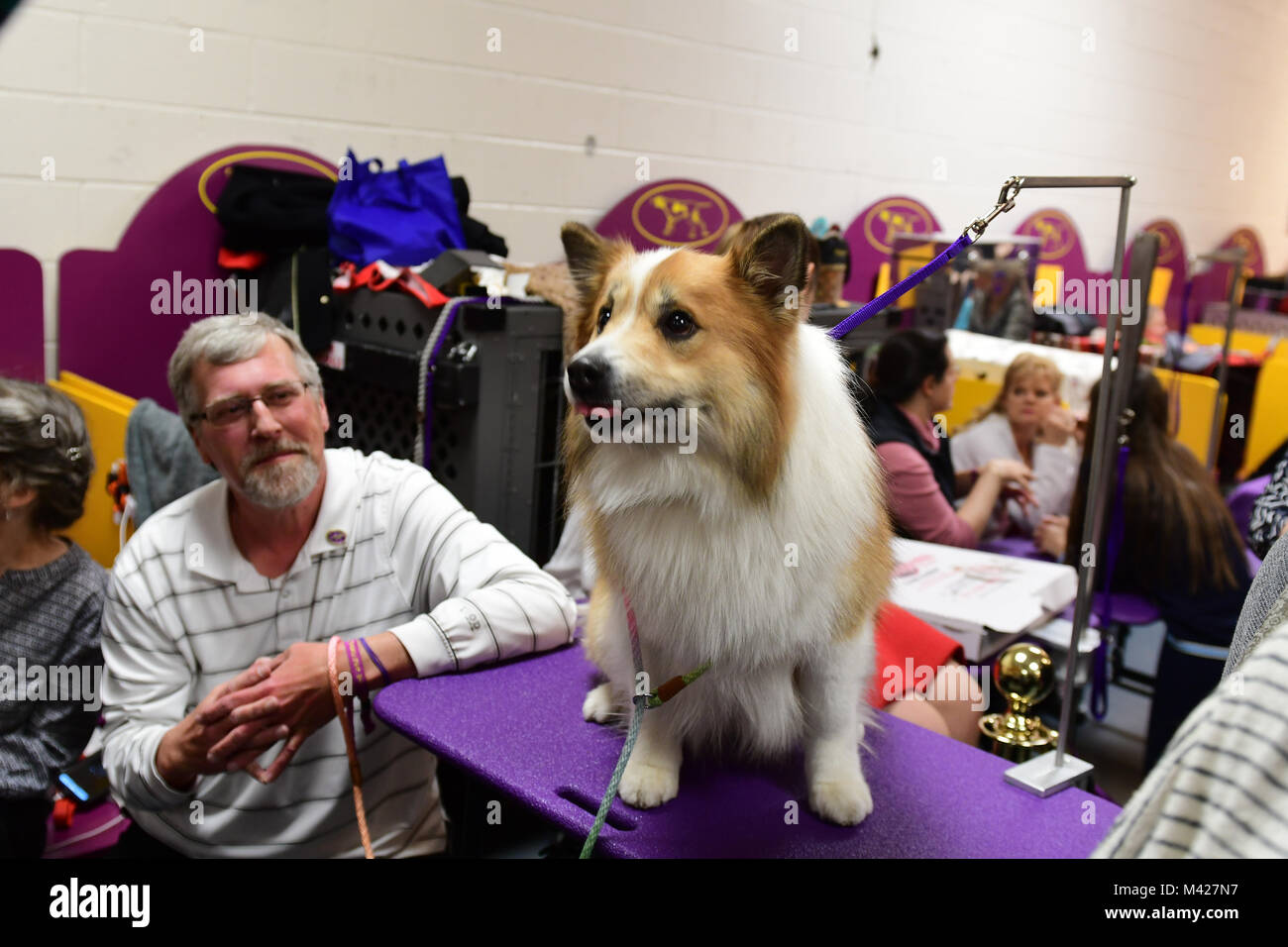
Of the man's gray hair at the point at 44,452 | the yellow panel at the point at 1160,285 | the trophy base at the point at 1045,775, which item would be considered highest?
the yellow panel at the point at 1160,285

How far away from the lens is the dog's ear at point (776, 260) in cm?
118

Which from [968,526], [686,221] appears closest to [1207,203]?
[686,221]

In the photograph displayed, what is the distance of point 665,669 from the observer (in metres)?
1.28

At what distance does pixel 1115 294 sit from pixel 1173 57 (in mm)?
6623

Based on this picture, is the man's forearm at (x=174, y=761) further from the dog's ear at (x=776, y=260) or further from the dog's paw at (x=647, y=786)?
the dog's ear at (x=776, y=260)

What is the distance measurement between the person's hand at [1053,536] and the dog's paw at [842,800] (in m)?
1.94

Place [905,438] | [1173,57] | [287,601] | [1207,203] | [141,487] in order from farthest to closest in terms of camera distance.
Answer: [1207,203], [1173,57], [905,438], [141,487], [287,601]

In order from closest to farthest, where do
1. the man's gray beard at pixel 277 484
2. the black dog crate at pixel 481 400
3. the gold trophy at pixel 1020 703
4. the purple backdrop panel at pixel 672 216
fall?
the gold trophy at pixel 1020 703 → the man's gray beard at pixel 277 484 → the black dog crate at pixel 481 400 → the purple backdrop panel at pixel 672 216

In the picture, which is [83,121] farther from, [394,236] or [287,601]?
[287,601]

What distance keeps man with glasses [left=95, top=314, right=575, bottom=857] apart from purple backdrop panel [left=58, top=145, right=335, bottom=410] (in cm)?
116

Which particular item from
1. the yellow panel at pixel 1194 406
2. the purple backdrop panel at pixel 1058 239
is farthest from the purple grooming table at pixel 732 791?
the purple backdrop panel at pixel 1058 239

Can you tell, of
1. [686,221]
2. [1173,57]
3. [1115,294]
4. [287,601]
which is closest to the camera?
[1115,294]

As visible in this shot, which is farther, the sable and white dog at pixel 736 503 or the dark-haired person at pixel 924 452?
the dark-haired person at pixel 924 452

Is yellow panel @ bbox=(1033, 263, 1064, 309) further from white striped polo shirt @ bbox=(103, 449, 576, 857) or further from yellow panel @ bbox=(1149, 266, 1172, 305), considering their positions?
white striped polo shirt @ bbox=(103, 449, 576, 857)
